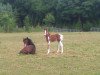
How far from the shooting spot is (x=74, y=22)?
97938 mm

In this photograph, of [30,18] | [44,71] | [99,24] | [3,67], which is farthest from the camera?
[30,18]

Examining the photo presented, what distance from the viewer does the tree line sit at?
94125 millimetres

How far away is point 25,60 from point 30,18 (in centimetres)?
8774

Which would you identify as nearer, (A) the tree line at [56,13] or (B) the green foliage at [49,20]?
(A) the tree line at [56,13]

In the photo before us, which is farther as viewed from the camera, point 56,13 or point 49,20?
point 56,13

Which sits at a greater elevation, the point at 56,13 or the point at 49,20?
the point at 56,13

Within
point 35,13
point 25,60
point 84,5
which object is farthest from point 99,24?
point 25,60

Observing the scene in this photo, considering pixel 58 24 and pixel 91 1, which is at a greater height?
pixel 91 1

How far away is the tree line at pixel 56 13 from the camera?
9412cm

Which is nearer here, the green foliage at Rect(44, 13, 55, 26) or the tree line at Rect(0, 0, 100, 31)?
the tree line at Rect(0, 0, 100, 31)

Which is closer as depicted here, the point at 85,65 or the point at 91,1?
the point at 85,65

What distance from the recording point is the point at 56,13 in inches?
4026

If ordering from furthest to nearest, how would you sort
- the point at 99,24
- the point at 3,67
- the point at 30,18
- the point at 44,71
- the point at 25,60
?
the point at 30,18 → the point at 99,24 → the point at 25,60 → the point at 3,67 → the point at 44,71

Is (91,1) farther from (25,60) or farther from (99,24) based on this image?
(25,60)
